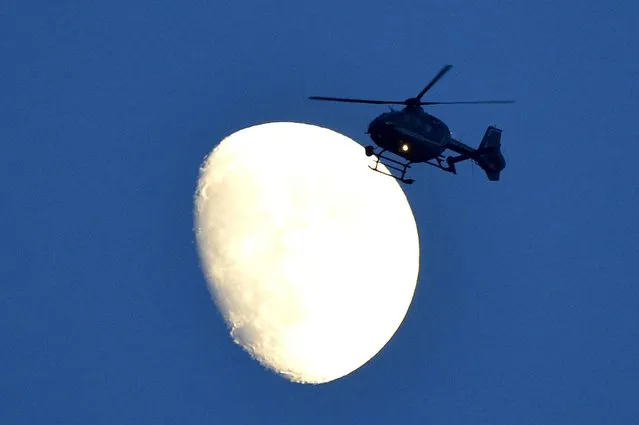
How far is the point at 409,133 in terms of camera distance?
6012 centimetres

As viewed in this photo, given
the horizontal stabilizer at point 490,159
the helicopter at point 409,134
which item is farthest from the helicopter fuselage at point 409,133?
the horizontal stabilizer at point 490,159

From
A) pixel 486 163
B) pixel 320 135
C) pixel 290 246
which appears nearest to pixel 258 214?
pixel 290 246

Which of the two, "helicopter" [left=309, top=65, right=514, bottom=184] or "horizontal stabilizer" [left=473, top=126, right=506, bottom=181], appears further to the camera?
"horizontal stabilizer" [left=473, top=126, right=506, bottom=181]

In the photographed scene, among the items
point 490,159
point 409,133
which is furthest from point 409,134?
point 490,159

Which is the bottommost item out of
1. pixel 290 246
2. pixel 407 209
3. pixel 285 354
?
pixel 285 354

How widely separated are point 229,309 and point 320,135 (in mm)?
10318

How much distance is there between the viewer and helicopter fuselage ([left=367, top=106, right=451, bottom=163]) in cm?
5984

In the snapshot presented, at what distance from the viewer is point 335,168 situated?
65062mm

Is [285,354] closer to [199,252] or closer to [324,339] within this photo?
[324,339]

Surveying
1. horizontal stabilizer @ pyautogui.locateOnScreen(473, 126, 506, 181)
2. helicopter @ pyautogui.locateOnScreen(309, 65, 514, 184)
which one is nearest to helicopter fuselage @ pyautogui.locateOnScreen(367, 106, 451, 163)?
helicopter @ pyautogui.locateOnScreen(309, 65, 514, 184)

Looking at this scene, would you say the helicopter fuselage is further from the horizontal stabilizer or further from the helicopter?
the horizontal stabilizer

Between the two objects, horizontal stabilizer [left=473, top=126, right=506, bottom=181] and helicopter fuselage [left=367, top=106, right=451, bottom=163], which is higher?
horizontal stabilizer [left=473, top=126, right=506, bottom=181]

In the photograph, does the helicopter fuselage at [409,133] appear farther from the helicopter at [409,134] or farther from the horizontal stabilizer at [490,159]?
the horizontal stabilizer at [490,159]

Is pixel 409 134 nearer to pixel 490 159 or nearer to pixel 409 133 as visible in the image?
pixel 409 133
